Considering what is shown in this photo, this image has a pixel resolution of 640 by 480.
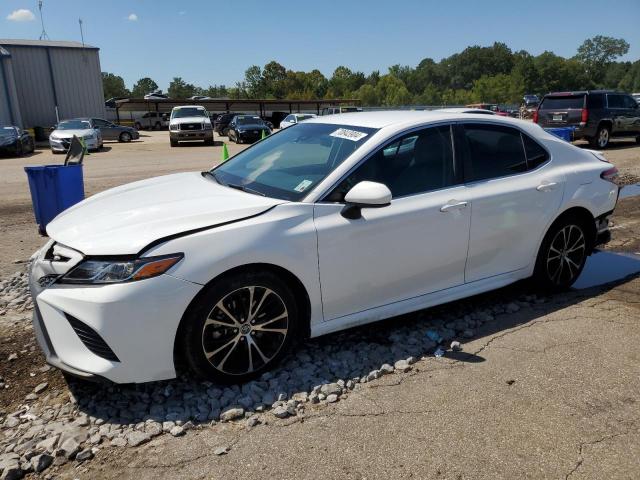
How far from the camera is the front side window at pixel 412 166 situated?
356cm

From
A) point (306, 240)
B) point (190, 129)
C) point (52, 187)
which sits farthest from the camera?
point (190, 129)

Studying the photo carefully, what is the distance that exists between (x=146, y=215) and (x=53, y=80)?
138 feet

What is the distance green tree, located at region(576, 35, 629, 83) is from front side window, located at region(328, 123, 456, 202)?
189 meters

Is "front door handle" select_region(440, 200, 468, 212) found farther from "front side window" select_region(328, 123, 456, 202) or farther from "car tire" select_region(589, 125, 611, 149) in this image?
"car tire" select_region(589, 125, 611, 149)

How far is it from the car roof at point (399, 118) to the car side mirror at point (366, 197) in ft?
2.26

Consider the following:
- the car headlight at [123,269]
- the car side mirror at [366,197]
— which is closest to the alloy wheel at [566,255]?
the car side mirror at [366,197]

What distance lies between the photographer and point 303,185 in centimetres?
→ 349

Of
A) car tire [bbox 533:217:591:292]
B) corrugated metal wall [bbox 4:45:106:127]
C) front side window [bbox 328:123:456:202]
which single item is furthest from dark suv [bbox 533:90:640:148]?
corrugated metal wall [bbox 4:45:106:127]

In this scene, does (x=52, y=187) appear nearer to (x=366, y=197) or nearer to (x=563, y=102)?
(x=366, y=197)

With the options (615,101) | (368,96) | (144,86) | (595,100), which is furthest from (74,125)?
(144,86)

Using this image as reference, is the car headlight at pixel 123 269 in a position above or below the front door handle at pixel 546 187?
below

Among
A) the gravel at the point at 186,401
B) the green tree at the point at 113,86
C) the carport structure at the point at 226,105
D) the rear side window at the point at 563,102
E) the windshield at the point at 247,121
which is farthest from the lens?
the green tree at the point at 113,86

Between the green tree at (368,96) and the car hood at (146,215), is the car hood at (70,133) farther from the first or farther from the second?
the green tree at (368,96)

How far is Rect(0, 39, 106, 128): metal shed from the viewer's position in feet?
124
